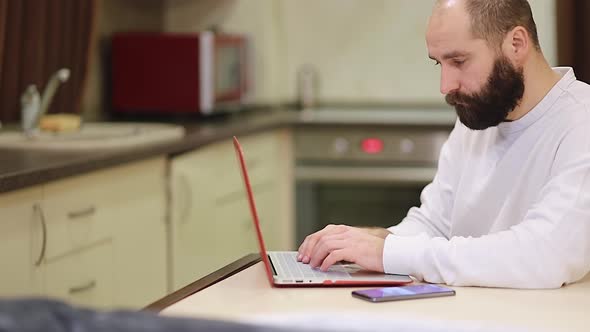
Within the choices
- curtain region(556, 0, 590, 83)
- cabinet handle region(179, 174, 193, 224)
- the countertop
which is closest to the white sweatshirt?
the countertop

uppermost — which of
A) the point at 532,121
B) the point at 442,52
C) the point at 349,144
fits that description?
the point at 442,52

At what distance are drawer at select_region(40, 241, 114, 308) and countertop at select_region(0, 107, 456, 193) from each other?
23 centimetres

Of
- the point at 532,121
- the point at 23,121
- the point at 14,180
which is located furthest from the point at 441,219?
the point at 23,121

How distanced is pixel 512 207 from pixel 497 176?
0.07m

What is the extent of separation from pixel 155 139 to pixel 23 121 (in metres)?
0.42

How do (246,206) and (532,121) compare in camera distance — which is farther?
(246,206)

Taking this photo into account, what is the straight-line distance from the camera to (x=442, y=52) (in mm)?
1842

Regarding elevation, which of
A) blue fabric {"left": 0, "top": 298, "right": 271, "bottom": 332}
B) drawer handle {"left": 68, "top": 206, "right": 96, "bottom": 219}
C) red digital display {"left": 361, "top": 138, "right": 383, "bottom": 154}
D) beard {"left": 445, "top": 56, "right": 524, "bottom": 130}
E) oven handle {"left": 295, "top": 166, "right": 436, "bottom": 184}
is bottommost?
oven handle {"left": 295, "top": 166, "right": 436, "bottom": 184}

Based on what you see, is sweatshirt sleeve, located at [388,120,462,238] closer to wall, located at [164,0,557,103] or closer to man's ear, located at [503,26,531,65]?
man's ear, located at [503,26,531,65]

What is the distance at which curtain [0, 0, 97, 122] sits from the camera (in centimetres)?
342

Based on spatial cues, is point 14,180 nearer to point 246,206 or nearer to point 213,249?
point 213,249

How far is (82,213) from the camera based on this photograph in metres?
2.76

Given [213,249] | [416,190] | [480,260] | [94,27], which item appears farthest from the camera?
[416,190]

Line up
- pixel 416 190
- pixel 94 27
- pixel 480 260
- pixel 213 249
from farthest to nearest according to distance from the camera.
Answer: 1. pixel 416 190
2. pixel 94 27
3. pixel 213 249
4. pixel 480 260
